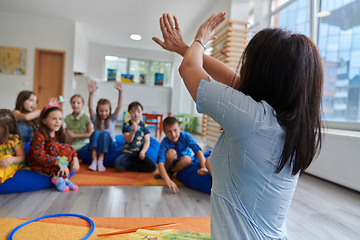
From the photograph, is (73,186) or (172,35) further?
(73,186)

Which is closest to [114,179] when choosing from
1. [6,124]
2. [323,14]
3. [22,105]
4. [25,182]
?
[25,182]

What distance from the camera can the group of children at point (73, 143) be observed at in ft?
7.03

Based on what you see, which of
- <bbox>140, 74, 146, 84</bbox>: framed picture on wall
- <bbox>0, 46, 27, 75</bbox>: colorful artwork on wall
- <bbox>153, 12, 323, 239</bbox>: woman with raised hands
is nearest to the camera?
<bbox>153, 12, 323, 239</bbox>: woman with raised hands

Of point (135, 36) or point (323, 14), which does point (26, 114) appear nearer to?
point (323, 14)

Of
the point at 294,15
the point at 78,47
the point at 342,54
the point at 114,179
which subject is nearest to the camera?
the point at 114,179

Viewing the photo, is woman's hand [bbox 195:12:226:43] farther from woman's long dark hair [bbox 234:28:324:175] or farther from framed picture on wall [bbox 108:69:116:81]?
framed picture on wall [bbox 108:69:116:81]

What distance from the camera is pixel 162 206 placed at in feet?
6.04

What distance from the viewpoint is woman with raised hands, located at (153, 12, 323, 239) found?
58cm

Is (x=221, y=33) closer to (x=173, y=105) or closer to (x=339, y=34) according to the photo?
(x=339, y=34)

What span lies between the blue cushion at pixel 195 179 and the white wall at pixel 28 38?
17.7 feet

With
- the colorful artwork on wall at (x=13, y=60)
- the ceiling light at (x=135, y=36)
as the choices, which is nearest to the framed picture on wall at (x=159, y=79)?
the ceiling light at (x=135, y=36)

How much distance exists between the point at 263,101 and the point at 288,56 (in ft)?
0.38

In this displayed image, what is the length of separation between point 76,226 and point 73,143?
1.97 m

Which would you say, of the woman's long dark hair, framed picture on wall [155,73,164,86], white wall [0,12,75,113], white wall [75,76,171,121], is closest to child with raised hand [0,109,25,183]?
the woman's long dark hair
